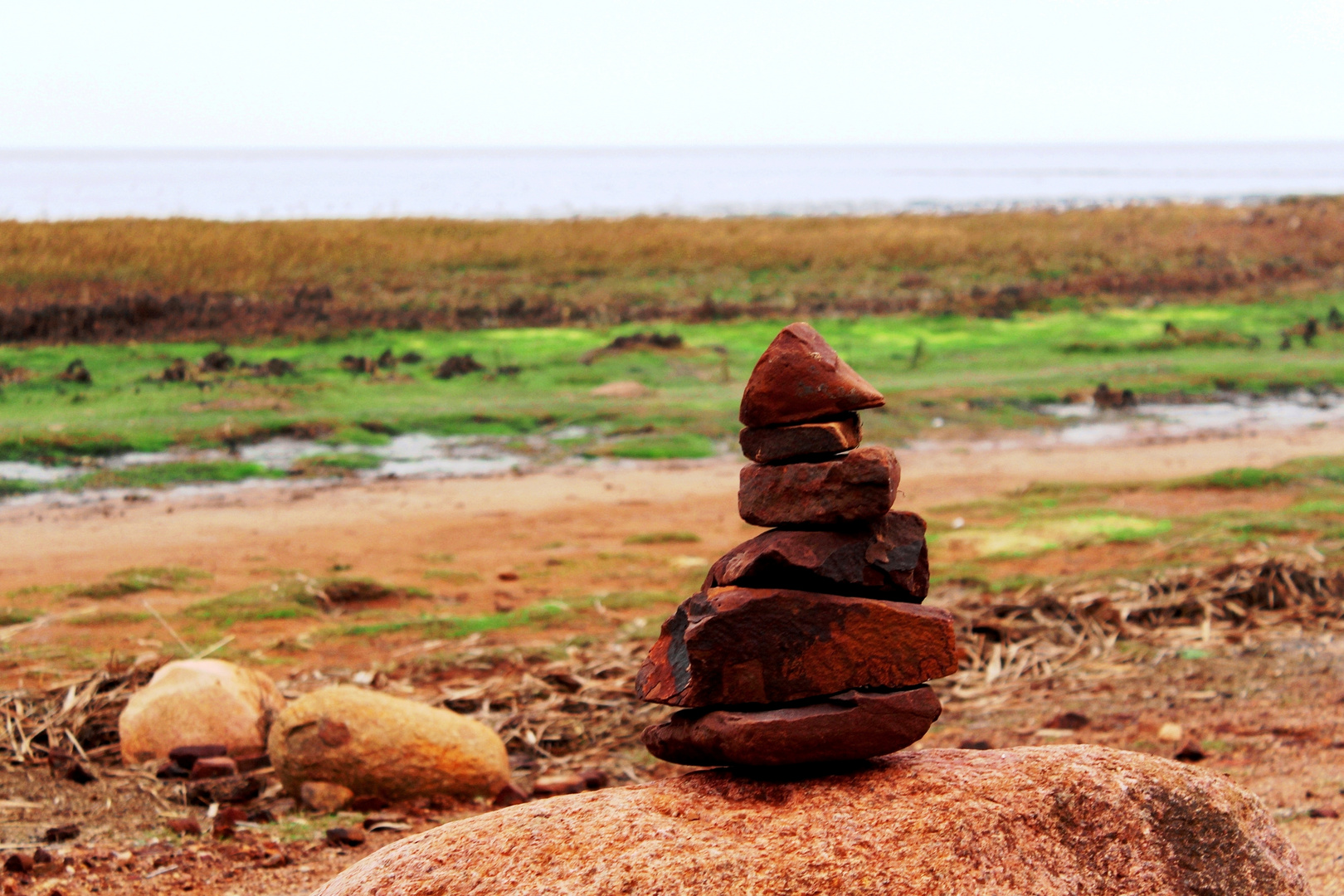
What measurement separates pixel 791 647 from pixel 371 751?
4.51m

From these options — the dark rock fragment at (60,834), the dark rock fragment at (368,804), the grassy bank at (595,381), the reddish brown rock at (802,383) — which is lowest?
the dark rock fragment at (368,804)

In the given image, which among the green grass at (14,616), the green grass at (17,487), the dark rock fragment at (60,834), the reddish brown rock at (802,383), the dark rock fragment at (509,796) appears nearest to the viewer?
the reddish brown rock at (802,383)

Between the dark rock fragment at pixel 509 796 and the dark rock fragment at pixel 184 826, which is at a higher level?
the dark rock fragment at pixel 509 796

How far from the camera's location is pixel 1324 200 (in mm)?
63000

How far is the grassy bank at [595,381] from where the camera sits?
24328 millimetres

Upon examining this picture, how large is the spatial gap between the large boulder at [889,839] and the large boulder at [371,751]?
3.67m

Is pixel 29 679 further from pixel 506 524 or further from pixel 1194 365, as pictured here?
pixel 1194 365

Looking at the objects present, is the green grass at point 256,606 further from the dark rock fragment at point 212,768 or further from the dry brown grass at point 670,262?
the dry brown grass at point 670,262

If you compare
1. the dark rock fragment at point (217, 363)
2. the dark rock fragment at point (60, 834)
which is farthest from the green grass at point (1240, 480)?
the dark rock fragment at point (217, 363)

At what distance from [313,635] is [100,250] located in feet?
102

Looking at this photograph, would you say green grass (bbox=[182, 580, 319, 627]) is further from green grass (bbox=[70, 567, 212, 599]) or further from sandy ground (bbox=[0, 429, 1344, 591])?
sandy ground (bbox=[0, 429, 1344, 591])

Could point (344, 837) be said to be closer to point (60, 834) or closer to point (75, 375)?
point (60, 834)

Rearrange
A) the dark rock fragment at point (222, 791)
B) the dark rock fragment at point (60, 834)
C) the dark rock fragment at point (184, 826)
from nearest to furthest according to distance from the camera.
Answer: the dark rock fragment at point (60, 834) < the dark rock fragment at point (184, 826) < the dark rock fragment at point (222, 791)

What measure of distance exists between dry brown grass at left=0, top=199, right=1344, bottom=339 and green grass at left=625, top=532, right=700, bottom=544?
64.4ft
